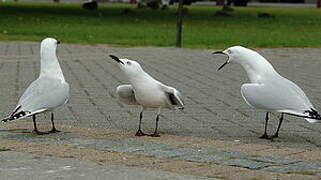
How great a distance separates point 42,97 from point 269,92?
7.41 feet

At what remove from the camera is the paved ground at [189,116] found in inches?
281

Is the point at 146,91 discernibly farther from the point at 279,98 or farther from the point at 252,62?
the point at 279,98

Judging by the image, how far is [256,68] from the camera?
8.30 metres

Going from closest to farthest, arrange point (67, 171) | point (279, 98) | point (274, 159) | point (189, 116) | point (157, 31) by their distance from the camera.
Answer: point (67, 171), point (274, 159), point (279, 98), point (189, 116), point (157, 31)

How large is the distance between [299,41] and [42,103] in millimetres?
19048

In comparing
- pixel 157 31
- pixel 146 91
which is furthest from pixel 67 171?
pixel 157 31

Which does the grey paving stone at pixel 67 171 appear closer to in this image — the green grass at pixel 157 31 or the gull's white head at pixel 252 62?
the gull's white head at pixel 252 62

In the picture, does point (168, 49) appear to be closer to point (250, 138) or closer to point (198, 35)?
point (198, 35)

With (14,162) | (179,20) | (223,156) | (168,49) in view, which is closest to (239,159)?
(223,156)

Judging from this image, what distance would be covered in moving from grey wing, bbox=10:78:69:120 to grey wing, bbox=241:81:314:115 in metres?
1.87

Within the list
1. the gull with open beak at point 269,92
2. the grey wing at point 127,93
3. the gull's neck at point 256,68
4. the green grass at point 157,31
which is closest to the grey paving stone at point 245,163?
the gull with open beak at point 269,92

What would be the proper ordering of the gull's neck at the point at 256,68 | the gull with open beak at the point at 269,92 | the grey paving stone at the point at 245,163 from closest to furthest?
the grey paving stone at the point at 245,163 → the gull with open beak at the point at 269,92 → the gull's neck at the point at 256,68

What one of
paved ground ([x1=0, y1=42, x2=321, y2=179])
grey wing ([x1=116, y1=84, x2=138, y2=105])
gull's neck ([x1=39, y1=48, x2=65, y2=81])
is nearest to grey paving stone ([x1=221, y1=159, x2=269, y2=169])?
paved ground ([x1=0, y1=42, x2=321, y2=179])

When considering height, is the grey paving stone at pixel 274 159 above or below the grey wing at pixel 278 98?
below
